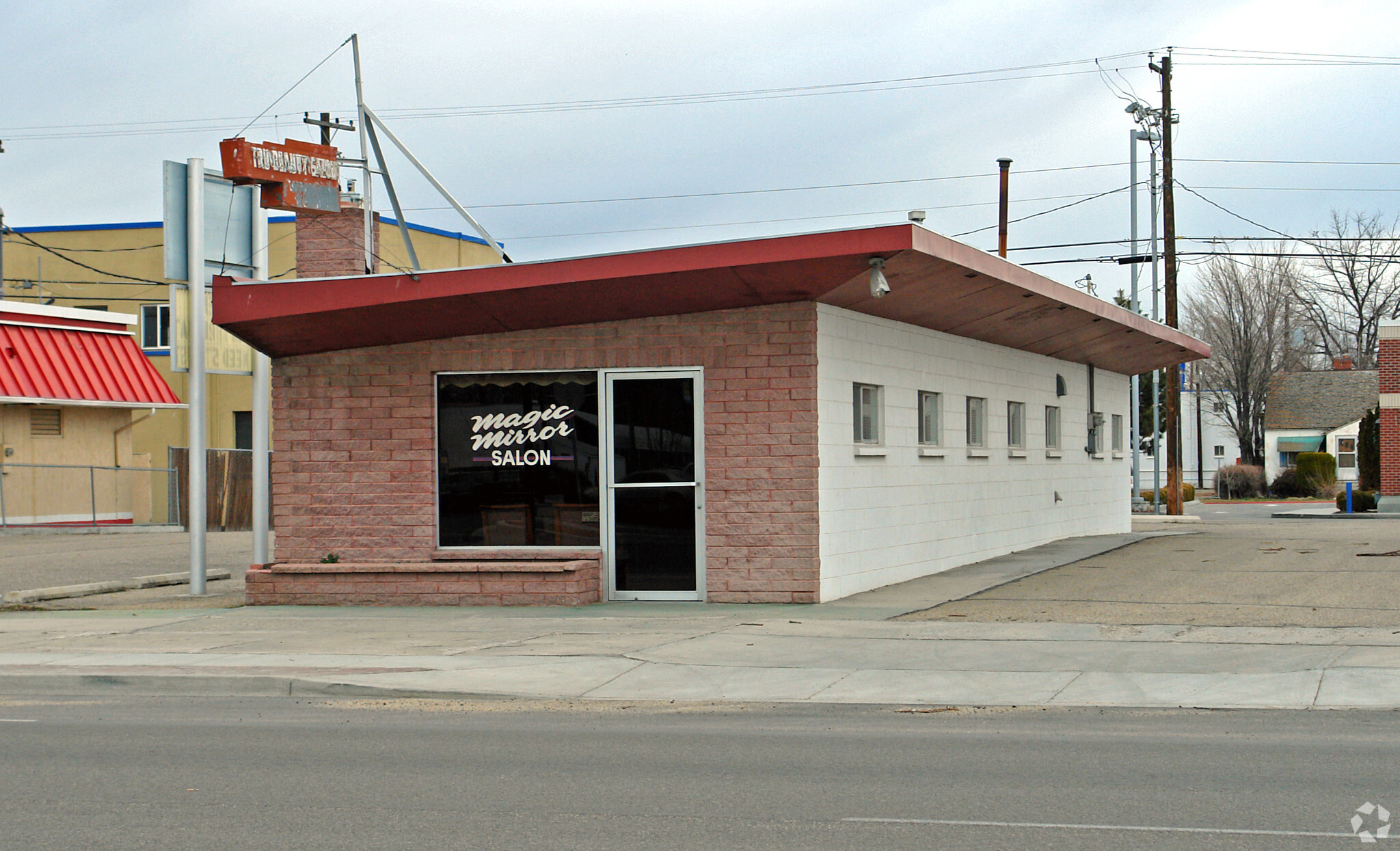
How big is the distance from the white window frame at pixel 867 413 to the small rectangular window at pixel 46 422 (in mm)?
20761

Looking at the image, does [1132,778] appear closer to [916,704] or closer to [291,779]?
[916,704]

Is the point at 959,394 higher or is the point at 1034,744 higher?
the point at 959,394

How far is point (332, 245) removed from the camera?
16.0 m

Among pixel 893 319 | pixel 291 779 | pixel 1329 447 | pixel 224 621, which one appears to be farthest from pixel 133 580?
pixel 1329 447

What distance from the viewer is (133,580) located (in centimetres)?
1753

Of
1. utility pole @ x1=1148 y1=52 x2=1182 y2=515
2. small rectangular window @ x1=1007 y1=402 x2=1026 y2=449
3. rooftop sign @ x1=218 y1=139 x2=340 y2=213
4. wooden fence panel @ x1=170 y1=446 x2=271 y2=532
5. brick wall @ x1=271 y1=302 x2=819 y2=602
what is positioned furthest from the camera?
utility pole @ x1=1148 y1=52 x2=1182 y2=515

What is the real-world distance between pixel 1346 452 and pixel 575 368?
2426 inches

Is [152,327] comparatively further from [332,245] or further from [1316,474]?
[1316,474]

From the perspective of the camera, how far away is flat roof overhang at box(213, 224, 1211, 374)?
13.1 m

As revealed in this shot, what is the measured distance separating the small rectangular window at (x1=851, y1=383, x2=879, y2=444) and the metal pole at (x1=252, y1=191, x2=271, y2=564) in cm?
712

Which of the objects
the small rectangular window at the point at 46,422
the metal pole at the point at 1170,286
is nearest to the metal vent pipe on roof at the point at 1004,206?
the metal pole at the point at 1170,286

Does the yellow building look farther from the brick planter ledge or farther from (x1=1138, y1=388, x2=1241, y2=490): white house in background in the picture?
(x1=1138, y1=388, x2=1241, y2=490): white house in background

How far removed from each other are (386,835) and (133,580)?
13057 millimetres

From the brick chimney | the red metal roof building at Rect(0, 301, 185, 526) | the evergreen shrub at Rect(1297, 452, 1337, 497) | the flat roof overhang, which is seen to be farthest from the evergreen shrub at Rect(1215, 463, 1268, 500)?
the brick chimney
